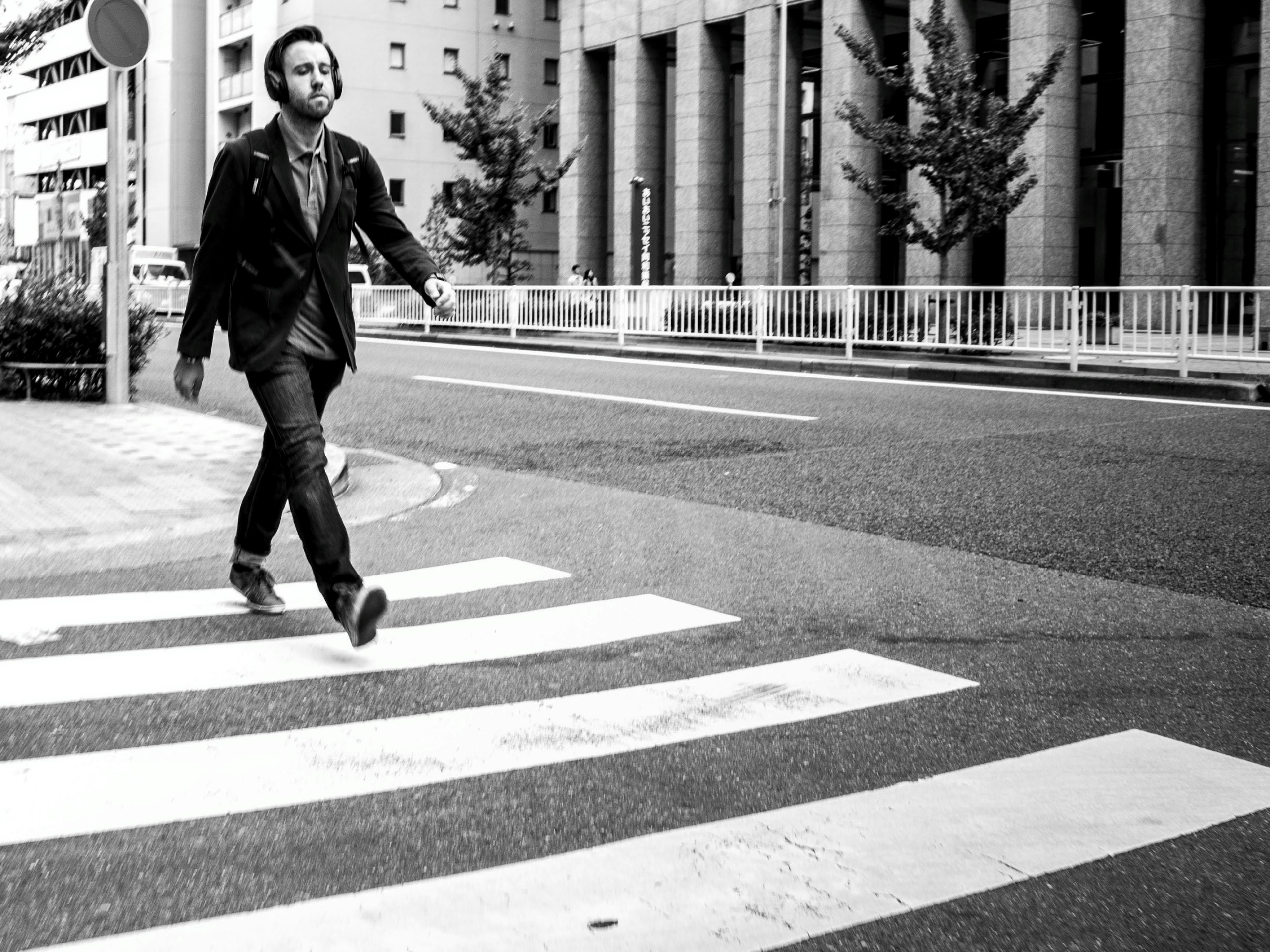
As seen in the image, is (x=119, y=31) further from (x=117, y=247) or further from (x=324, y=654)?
(x=324, y=654)

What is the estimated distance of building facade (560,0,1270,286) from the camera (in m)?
27.3

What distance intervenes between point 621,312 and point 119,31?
508 inches

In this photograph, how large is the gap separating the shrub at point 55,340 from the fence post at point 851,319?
994 centimetres

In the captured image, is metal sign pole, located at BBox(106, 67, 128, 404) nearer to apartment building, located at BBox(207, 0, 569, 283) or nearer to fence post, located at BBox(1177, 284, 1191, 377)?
fence post, located at BBox(1177, 284, 1191, 377)

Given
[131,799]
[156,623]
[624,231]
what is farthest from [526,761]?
[624,231]

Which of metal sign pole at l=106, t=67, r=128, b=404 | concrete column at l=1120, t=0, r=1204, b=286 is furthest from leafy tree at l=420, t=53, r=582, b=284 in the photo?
metal sign pole at l=106, t=67, r=128, b=404

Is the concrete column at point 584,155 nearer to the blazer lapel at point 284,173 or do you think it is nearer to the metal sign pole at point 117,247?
the metal sign pole at point 117,247

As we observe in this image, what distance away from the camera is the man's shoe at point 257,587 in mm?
5363

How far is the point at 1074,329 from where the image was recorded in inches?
670

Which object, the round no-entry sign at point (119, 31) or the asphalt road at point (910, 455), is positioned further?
the round no-entry sign at point (119, 31)

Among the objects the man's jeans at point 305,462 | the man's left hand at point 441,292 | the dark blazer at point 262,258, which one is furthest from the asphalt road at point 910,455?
the dark blazer at point 262,258

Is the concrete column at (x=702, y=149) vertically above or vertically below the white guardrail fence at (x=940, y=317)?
above


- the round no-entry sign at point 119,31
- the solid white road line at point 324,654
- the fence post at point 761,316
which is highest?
the round no-entry sign at point 119,31

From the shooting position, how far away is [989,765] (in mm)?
3699
